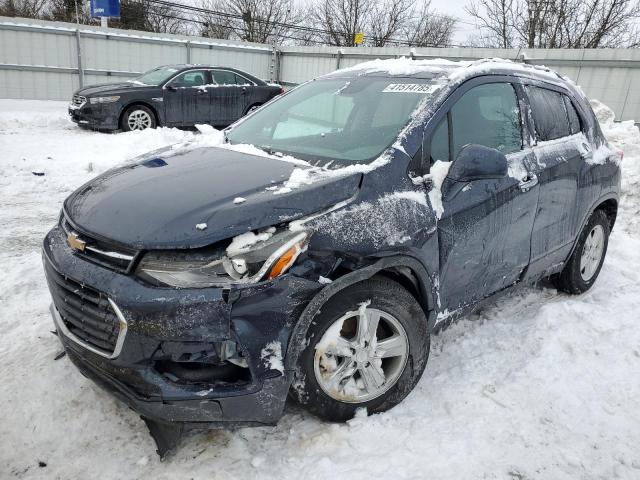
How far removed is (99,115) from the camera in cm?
1052

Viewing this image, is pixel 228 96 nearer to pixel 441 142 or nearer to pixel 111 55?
pixel 111 55

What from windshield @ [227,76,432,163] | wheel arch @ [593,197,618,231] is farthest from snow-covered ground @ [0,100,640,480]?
windshield @ [227,76,432,163]

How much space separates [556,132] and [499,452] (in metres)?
2.35

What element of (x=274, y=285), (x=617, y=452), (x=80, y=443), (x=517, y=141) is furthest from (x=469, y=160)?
(x=80, y=443)

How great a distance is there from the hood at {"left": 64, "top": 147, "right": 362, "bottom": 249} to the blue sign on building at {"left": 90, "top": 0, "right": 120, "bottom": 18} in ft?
47.4

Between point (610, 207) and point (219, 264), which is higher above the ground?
point (219, 264)

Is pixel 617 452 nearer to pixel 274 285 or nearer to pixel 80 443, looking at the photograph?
pixel 274 285

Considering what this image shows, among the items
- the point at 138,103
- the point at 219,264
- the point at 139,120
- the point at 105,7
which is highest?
the point at 105,7

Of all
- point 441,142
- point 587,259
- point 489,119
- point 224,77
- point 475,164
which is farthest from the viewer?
point 224,77

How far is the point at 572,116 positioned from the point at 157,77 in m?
9.72

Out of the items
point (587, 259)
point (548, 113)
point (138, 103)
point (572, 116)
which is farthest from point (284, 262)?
point (138, 103)

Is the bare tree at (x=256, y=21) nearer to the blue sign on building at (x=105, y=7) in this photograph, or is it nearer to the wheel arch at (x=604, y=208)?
the blue sign on building at (x=105, y=7)

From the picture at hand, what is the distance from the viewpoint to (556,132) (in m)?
3.71

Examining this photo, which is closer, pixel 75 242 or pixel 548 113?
pixel 75 242
